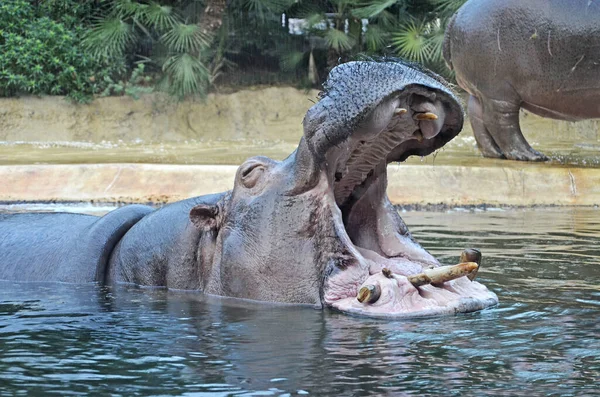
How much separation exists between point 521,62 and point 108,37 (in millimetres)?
10497

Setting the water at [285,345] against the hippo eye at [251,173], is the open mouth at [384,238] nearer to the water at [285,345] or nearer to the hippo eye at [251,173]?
the water at [285,345]

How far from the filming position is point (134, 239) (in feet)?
14.5

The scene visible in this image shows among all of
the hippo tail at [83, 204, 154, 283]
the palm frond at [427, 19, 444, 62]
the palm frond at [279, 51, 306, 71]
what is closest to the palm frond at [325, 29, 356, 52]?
the palm frond at [279, 51, 306, 71]

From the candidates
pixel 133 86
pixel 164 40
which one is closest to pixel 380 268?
pixel 133 86

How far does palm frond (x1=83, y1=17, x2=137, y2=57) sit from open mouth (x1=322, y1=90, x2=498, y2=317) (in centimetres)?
1595

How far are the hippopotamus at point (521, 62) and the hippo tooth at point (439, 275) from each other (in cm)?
720

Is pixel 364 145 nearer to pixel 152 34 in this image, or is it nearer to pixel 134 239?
pixel 134 239

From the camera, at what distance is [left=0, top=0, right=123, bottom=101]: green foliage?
19453 mm

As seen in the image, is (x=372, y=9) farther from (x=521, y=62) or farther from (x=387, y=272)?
(x=387, y=272)

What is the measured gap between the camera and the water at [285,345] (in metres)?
2.89

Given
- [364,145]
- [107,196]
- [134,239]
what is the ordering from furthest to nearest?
1. [107,196]
2. [134,239]
3. [364,145]

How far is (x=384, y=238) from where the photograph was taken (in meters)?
4.12

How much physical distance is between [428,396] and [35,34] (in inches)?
709

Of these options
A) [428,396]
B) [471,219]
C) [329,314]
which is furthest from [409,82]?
[471,219]
